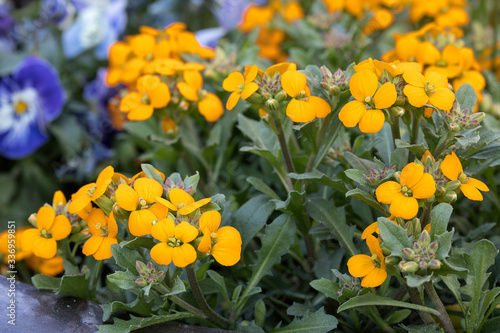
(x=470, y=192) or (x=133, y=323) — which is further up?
(x=470, y=192)

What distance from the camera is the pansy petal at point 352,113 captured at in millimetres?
819

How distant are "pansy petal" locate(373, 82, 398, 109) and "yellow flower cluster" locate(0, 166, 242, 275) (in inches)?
12.3

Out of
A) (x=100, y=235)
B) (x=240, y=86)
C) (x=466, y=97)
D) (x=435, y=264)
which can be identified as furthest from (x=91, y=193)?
(x=466, y=97)

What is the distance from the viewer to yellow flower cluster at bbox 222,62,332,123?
85cm

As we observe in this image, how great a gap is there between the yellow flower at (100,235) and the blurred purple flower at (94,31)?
1288mm

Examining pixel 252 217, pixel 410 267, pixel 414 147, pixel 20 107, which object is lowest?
pixel 20 107

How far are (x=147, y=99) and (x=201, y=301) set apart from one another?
47cm

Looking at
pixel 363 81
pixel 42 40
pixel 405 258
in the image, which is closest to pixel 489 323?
pixel 405 258

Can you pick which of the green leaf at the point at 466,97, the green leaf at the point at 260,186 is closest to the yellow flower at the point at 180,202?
the green leaf at the point at 260,186

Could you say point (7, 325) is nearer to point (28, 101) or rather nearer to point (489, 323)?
point (489, 323)

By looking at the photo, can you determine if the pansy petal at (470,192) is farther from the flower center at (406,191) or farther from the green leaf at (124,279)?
the green leaf at (124,279)

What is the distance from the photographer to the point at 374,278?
0.79 meters

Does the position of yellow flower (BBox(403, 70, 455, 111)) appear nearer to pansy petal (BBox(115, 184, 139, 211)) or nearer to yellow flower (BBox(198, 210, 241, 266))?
yellow flower (BBox(198, 210, 241, 266))

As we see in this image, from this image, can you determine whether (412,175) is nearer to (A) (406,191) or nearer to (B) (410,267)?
(A) (406,191)
